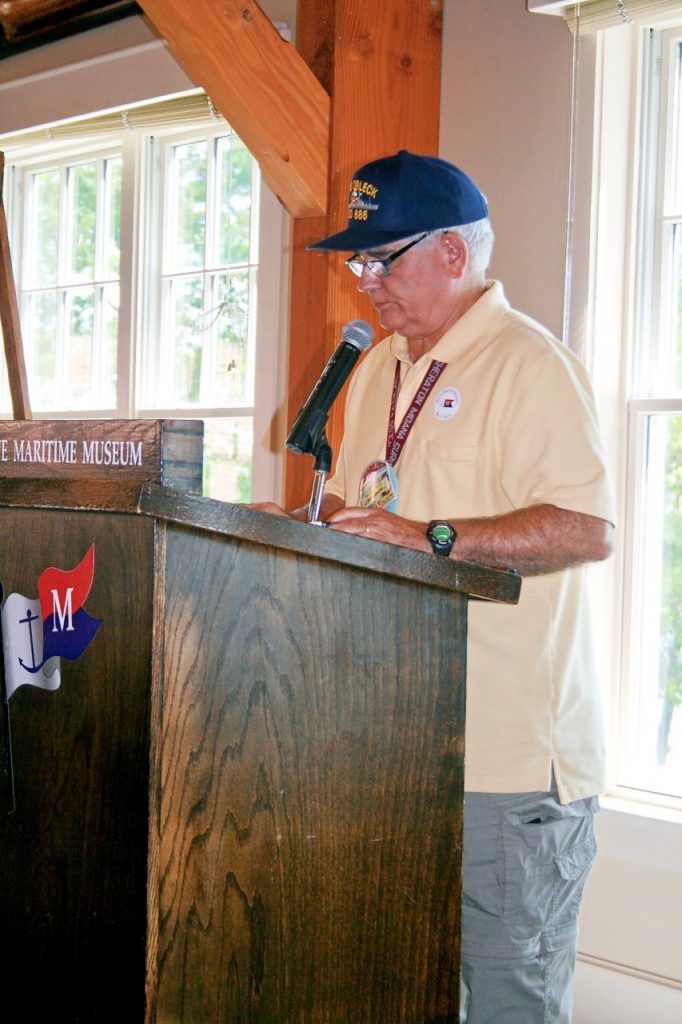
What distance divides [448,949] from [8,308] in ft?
9.53

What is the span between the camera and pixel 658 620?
2744 millimetres

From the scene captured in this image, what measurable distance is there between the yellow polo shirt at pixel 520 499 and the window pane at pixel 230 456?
2322mm

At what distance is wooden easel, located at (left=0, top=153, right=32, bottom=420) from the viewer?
3.55 metres

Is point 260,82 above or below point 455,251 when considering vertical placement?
above

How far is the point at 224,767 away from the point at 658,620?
1950mm

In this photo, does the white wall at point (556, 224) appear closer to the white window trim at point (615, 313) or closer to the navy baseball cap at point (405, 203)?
the white window trim at point (615, 313)

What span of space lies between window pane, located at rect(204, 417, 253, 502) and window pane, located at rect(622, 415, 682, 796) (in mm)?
1641

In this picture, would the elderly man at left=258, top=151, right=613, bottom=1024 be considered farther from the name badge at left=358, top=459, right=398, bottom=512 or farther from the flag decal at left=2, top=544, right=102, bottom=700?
the flag decal at left=2, top=544, right=102, bottom=700

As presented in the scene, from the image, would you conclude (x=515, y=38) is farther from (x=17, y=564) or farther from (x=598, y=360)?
(x=17, y=564)

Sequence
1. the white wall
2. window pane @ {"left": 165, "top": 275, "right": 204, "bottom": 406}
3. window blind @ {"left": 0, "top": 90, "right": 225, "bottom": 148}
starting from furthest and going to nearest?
window pane @ {"left": 165, "top": 275, "right": 204, "bottom": 406} < window blind @ {"left": 0, "top": 90, "right": 225, "bottom": 148} < the white wall

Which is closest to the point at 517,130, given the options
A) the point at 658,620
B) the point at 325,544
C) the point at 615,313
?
the point at 615,313

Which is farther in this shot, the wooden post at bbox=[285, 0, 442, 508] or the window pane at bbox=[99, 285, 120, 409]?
the window pane at bbox=[99, 285, 120, 409]

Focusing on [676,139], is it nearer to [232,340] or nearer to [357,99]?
[357,99]

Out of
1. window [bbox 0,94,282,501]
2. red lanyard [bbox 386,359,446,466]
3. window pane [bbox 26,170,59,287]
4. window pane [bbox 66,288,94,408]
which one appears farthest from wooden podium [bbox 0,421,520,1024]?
window pane [bbox 26,170,59,287]
